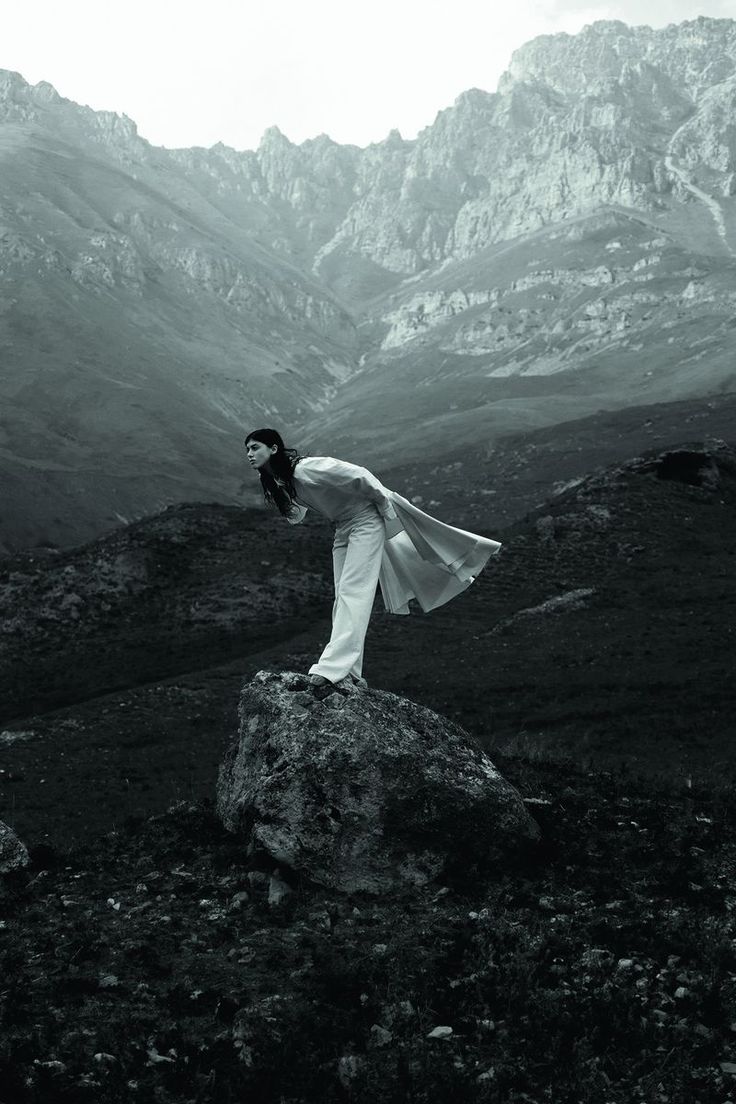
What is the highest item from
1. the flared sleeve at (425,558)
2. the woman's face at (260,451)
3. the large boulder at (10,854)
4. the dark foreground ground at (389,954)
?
the woman's face at (260,451)

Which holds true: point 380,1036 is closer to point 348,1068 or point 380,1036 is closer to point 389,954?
point 348,1068

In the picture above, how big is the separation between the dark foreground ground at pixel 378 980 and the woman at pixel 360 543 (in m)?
2.85

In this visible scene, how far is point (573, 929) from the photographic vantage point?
9.25m

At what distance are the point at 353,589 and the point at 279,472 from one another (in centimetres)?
171

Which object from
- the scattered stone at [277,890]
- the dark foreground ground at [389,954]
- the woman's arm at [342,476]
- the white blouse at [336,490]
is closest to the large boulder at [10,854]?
the dark foreground ground at [389,954]

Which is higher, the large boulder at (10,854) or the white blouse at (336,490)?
the white blouse at (336,490)

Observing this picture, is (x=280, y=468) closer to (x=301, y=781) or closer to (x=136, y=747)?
(x=301, y=781)

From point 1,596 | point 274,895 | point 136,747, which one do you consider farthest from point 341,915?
point 1,596

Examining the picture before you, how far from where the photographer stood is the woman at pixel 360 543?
12023 mm

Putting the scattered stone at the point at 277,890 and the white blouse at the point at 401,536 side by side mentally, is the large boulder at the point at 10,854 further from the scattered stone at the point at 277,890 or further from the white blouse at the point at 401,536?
the white blouse at the point at 401,536

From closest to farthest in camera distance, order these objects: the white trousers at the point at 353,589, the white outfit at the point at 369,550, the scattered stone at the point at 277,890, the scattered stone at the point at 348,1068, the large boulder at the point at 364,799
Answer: the scattered stone at the point at 348,1068
the scattered stone at the point at 277,890
the large boulder at the point at 364,799
the white trousers at the point at 353,589
the white outfit at the point at 369,550

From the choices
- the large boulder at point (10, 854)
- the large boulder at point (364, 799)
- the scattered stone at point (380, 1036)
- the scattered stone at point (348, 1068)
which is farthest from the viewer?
the large boulder at point (10, 854)

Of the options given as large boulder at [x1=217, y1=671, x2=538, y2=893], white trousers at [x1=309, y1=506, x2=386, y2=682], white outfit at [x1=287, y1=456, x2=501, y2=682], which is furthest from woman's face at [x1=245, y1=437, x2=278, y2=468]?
large boulder at [x1=217, y1=671, x2=538, y2=893]

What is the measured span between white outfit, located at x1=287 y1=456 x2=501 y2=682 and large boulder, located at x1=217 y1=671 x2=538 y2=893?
72 centimetres
